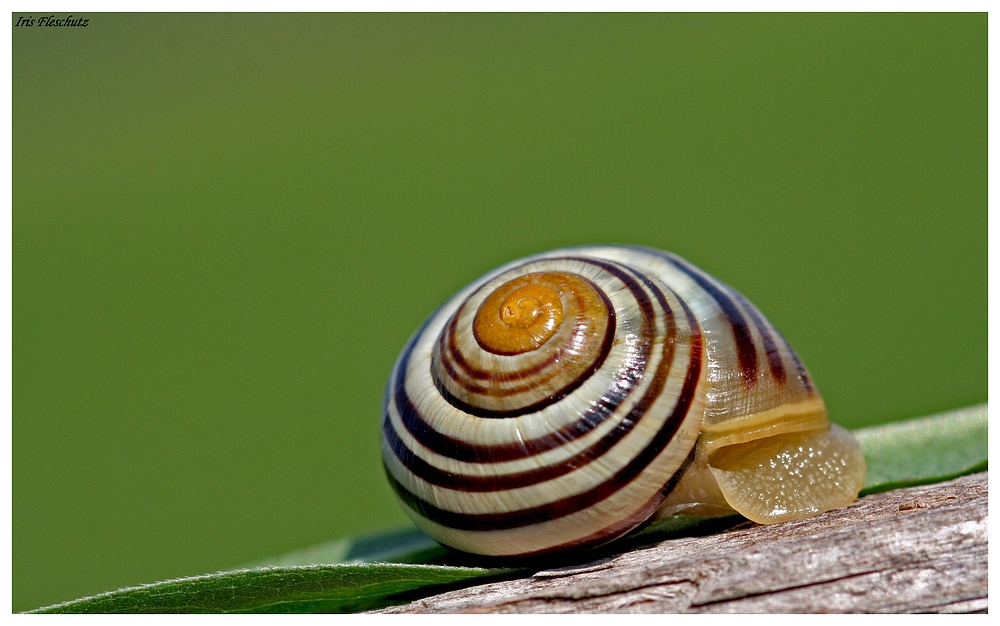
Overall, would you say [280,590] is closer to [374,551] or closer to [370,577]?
[370,577]

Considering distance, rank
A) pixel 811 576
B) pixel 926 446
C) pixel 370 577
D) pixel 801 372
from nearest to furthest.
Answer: pixel 811 576, pixel 370 577, pixel 801 372, pixel 926 446

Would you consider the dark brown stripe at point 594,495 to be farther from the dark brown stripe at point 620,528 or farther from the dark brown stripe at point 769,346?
the dark brown stripe at point 769,346

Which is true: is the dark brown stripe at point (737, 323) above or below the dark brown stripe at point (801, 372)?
above

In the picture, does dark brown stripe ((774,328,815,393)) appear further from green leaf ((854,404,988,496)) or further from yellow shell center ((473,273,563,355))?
yellow shell center ((473,273,563,355))

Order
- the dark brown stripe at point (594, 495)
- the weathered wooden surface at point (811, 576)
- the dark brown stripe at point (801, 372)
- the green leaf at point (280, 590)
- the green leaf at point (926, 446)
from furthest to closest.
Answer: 1. the green leaf at point (926, 446)
2. the dark brown stripe at point (801, 372)
3. the dark brown stripe at point (594, 495)
4. the green leaf at point (280, 590)
5. the weathered wooden surface at point (811, 576)

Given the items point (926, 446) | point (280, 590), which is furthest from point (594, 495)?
point (926, 446)

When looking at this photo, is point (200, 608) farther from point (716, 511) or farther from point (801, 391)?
point (801, 391)

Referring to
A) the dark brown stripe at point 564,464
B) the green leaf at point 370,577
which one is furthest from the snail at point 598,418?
the green leaf at point 370,577
